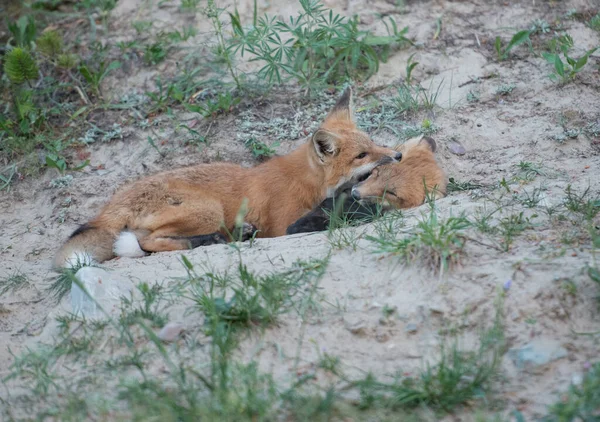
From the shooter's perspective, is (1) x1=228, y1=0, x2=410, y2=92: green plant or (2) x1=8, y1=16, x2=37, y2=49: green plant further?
(2) x1=8, y1=16, x2=37, y2=49: green plant

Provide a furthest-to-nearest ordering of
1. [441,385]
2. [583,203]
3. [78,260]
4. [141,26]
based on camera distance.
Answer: [141,26] → [78,260] → [583,203] → [441,385]

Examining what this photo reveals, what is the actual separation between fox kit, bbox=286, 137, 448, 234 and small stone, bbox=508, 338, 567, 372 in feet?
6.67

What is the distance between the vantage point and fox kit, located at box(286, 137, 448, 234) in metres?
5.73

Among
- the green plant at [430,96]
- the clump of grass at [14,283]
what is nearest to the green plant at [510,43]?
the green plant at [430,96]

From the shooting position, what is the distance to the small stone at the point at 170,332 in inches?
161

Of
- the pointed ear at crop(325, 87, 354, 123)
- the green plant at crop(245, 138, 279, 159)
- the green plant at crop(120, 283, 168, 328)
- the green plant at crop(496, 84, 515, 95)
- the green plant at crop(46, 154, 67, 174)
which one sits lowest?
the green plant at crop(46, 154, 67, 174)

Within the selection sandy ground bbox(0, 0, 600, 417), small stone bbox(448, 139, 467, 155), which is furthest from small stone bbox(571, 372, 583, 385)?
small stone bbox(448, 139, 467, 155)

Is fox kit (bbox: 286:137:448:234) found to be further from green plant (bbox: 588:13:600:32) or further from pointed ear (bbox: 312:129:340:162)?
green plant (bbox: 588:13:600:32)

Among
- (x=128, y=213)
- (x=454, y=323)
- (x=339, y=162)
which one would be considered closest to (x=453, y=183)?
(x=339, y=162)

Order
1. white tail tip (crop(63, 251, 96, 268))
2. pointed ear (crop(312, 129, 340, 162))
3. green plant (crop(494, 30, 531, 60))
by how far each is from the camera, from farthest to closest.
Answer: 1. green plant (crop(494, 30, 531, 60))
2. pointed ear (crop(312, 129, 340, 162))
3. white tail tip (crop(63, 251, 96, 268))

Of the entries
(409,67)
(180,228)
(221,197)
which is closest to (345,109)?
(409,67)

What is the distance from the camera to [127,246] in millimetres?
5820

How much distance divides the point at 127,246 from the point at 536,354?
346 centimetres

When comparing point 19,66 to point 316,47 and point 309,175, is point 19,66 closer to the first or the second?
point 316,47
